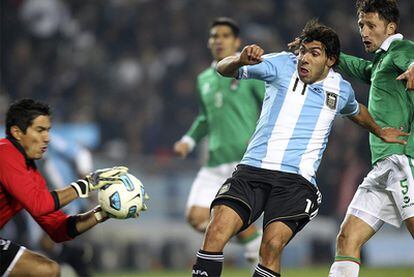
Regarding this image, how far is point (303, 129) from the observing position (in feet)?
20.8

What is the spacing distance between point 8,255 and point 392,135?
2773mm

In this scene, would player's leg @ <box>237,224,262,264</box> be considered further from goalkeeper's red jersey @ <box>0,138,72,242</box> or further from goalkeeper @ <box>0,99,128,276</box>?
goalkeeper's red jersey @ <box>0,138,72,242</box>

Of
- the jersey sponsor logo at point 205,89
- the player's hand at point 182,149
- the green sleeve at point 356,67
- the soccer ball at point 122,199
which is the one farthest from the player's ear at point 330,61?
the jersey sponsor logo at point 205,89

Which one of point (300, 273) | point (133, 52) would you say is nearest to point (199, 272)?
point (300, 273)

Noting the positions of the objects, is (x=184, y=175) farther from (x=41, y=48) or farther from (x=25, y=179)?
(x=25, y=179)

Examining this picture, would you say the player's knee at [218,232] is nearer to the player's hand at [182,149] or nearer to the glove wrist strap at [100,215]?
the glove wrist strap at [100,215]

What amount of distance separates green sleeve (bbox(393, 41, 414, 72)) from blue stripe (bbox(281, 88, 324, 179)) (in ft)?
2.06

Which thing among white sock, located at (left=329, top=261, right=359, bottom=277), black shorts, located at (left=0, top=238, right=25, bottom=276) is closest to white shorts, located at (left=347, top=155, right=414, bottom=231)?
white sock, located at (left=329, top=261, right=359, bottom=277)

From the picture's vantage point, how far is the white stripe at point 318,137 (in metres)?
6.33

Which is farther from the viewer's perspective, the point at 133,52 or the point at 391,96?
the point at 133,52

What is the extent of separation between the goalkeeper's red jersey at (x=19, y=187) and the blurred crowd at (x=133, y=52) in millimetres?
7747

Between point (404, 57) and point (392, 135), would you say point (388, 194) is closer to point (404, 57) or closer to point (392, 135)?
point (392, 135)

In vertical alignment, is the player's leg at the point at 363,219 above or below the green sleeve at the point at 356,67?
below

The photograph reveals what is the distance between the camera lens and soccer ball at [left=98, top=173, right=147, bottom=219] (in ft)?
20.5
